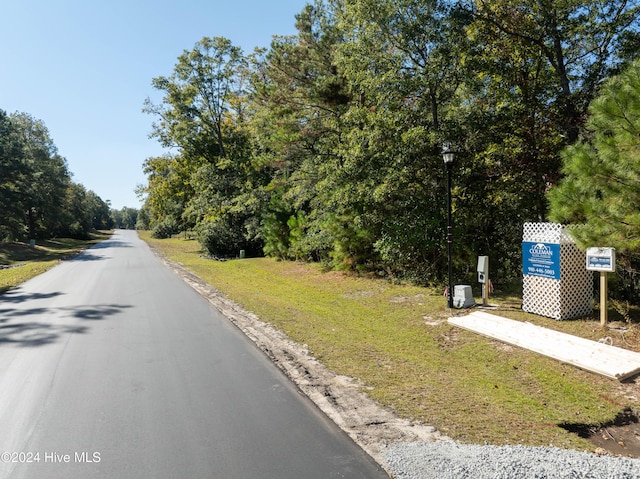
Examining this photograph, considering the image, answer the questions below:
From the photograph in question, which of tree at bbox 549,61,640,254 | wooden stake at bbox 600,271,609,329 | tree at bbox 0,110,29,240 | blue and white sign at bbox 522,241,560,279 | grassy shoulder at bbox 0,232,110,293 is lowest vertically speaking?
grassy shoulder at bbox 0,232,110,293

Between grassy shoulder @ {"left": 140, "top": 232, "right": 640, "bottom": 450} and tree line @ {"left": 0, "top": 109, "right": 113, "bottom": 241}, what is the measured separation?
29.2m

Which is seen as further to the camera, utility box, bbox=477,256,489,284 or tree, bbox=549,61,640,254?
utility box, bbox=477,256,489,284

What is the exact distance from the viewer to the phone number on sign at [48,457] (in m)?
3.28

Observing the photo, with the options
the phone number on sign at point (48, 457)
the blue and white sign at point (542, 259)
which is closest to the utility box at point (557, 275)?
the blue and white sign at point (542, 259)

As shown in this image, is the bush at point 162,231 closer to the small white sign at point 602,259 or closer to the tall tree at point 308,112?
the tall tree at point 308,112

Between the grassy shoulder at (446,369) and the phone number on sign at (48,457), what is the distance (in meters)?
2.87

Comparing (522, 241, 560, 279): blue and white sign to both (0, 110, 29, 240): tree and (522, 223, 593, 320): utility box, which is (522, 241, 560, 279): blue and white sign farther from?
(0, 110, 29, 240): tree

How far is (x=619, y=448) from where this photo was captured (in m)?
3.73

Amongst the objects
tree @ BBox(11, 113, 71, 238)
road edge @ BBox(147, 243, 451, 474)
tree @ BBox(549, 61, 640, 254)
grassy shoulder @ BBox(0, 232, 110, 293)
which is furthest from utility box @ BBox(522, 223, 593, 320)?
tree @ BBox(11, 113, 71, 238)

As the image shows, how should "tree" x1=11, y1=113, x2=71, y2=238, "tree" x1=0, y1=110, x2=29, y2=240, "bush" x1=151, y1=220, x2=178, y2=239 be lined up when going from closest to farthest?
1. "tree" x1=0, y1=110, x2=29, y2=240
2. "tree" x1=11, y1=113, x2=71, y2=238
3. "bush" x1=151, y1=220, x2=178, y2=239

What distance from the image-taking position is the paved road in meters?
3.25

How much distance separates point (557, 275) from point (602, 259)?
1.12 m

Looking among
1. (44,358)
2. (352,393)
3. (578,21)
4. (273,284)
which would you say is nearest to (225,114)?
(273,284)

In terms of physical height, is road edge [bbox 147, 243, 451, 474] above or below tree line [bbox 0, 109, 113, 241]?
below
